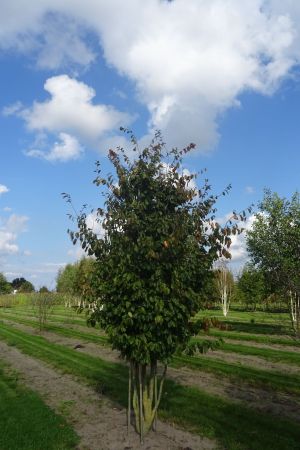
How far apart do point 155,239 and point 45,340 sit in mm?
22718

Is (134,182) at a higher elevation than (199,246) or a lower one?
higher

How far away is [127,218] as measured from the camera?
28.4 ft

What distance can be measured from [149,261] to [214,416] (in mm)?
4918

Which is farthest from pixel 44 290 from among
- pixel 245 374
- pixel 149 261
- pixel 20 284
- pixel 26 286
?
pixel 20 284

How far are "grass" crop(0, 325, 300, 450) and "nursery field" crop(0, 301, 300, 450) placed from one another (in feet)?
0.07

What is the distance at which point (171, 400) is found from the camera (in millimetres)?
12305

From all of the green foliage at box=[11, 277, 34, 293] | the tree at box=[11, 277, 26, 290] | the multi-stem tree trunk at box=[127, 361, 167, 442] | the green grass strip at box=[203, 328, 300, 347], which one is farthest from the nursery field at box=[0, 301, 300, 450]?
the tree at box=[11, 277, 26, 290]

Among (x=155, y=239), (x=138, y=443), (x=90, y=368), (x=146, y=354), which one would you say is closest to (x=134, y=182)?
(x=155, y=239)

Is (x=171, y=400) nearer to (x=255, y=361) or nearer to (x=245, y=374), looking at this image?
(x=245, y=374)

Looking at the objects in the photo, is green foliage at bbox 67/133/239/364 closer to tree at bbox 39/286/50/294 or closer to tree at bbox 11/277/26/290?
tree at bbox 39/286/50/294

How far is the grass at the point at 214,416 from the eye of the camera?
9070mm

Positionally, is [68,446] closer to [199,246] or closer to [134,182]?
[199,246]

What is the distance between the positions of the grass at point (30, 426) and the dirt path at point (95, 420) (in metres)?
0.30

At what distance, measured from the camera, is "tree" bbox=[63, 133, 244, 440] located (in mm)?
8250
